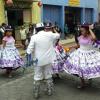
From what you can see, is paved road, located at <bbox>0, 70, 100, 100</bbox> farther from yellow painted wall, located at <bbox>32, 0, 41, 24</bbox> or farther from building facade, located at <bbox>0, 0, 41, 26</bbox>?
yellow painted wall, located at <bbox>32, 0, 41, 24</bbox>

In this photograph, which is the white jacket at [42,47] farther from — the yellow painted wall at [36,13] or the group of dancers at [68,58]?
the yellow painted wall at [36,13]

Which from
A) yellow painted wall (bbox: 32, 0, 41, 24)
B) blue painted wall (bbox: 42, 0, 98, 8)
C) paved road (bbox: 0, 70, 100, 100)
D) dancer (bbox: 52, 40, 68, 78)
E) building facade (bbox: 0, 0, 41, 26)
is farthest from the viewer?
blue painted wall (bbox: 42, 0, 98, 8)

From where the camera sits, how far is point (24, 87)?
31.7 feet

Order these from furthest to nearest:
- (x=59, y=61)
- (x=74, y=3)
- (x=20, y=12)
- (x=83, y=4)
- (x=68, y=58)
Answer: (x=83, y=4), (x=74, y=3), (x=20, y=12), (x=59, y=61), (x=68, y=58)

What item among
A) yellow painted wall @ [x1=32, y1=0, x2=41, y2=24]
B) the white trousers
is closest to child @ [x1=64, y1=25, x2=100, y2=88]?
the white trousers

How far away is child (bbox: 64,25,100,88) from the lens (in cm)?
884

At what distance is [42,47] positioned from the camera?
8.22 meters

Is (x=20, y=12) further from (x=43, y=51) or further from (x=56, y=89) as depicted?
(x=43, y=51)

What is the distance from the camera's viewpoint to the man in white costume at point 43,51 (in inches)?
322

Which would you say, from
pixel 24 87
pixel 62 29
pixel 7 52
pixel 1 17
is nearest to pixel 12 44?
pixel 7 52

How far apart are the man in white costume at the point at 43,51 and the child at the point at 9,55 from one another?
285cm

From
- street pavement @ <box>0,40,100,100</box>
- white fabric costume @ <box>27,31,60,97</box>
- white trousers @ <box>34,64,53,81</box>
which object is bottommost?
street pavement @ <box>0,40,100,100</box>

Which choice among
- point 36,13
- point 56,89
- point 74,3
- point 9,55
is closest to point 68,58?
point 56,89

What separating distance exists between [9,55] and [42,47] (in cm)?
321
